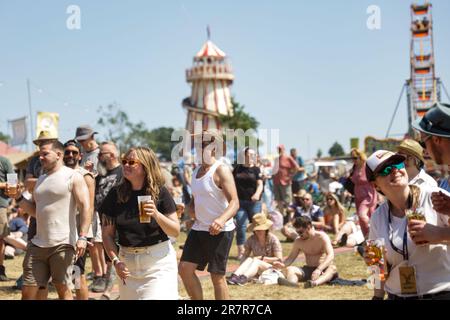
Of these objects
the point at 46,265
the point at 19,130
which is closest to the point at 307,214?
the point at 46,265

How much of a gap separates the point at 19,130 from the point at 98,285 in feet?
77.4

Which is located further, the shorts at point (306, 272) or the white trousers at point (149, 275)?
the shorts at point (306, 272)

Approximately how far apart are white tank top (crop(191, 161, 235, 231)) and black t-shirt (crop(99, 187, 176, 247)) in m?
1.22

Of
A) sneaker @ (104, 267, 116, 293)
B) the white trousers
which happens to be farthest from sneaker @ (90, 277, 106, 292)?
the white trousers

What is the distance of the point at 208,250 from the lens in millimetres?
6410

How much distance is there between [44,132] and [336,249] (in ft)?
23.6

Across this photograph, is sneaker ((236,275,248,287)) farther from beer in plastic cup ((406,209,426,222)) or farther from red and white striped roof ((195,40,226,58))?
red and white striped roof ((195,40,226,58))

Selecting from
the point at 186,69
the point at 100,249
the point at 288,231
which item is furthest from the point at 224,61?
the point at 100,249

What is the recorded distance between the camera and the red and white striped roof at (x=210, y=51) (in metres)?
77.8

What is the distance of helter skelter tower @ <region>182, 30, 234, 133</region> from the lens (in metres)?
76.9

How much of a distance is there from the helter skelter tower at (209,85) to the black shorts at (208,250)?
69.5 meters

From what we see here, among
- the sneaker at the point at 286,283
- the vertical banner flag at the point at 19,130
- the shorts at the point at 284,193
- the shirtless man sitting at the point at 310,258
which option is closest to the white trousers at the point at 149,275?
the sneaker at the point at 286,283

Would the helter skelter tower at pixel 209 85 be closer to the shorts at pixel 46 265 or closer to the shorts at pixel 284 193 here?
the shorts at pixel 284 193

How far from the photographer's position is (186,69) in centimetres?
7875
